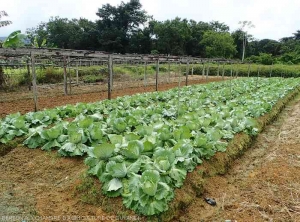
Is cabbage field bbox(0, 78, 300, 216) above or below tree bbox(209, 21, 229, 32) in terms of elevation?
below

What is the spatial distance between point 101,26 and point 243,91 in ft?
119

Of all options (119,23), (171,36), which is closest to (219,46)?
(171,36)

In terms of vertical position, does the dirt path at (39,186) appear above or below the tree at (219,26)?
below

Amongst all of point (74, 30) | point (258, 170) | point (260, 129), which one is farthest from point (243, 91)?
point (74, 30)

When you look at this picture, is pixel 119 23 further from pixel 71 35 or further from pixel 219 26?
pixel 219 26

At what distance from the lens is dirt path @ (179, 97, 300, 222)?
3.33 metres

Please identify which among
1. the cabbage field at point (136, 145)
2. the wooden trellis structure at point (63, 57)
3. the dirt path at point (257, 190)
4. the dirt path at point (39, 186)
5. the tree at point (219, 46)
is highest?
the tree at point (219, 46)

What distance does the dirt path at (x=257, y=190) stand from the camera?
3.33 metres

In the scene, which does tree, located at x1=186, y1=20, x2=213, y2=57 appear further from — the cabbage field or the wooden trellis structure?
the cabbage field

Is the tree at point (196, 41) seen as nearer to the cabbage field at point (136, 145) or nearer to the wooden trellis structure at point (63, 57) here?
the wooden trellis structure at point (63, 57)

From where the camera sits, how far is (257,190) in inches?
154

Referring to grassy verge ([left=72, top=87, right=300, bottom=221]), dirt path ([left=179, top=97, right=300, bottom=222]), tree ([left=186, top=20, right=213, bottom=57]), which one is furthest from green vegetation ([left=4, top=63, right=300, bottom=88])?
tree ([left=186, top=20, right=213, bottom=57])

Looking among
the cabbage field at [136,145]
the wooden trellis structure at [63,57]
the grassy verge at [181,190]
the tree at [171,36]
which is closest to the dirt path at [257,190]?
the grassy verge at [181,190]

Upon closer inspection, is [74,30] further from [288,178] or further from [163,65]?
[288,178]
